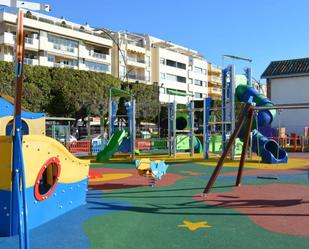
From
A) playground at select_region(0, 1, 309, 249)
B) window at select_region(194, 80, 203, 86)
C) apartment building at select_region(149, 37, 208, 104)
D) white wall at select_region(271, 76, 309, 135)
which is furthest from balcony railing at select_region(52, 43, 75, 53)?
playground at select_region(0, 1, 309, 249)

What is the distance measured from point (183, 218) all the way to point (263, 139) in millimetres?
12954

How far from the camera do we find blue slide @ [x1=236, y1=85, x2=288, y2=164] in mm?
18531

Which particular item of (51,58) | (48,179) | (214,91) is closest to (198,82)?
(214,91)

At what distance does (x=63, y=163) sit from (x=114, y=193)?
3.07m

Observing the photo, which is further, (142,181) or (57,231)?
(142,181)

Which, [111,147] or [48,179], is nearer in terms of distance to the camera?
[48,179]

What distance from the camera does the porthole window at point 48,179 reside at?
21.8 ft

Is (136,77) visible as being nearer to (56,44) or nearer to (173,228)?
(56,44)

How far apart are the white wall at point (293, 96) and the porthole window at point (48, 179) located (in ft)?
101

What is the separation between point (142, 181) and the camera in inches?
500

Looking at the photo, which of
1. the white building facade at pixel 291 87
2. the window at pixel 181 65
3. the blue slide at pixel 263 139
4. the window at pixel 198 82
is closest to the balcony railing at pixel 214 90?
the window at pixel 198 82

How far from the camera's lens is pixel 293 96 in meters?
36.8

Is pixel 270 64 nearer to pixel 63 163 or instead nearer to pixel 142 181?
pixel 142 181

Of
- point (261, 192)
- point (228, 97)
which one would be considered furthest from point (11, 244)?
point (228, 97)
